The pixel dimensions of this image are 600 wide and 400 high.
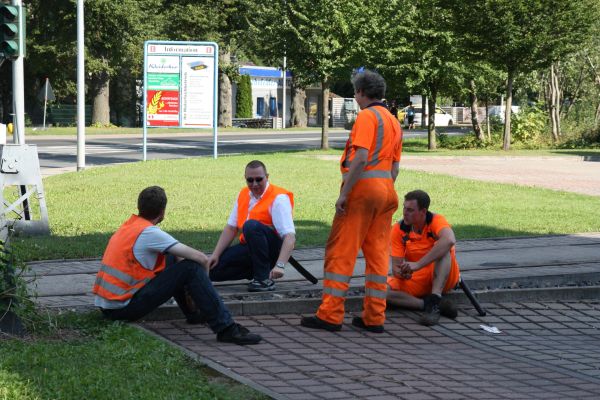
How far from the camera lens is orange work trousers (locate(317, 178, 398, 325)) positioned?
7.65 metres

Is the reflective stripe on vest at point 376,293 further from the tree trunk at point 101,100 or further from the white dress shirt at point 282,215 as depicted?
the tree trunk at point 101,100

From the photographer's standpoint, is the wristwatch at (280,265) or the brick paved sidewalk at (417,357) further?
the wristwatch at (280,265)

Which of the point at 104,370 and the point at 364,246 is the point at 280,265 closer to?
the point at 364,246

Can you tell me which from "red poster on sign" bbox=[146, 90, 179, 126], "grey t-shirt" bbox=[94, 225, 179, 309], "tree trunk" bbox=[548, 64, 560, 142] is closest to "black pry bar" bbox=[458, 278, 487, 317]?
"grey t-shirt" bbox=[94, 225, 179, 309]

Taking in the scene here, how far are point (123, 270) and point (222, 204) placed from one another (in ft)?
28.3

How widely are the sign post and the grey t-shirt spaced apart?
20.4m

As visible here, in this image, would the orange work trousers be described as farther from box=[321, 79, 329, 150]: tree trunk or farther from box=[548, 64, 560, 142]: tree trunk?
box=[548, 64, 560, 142]: tree trunk

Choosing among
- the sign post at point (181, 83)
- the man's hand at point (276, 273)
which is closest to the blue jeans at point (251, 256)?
the man's hand at point (276, 273)

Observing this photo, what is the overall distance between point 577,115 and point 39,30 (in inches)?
1092

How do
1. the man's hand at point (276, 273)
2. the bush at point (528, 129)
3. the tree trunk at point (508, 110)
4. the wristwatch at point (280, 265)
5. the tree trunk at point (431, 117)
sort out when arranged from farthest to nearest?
1. the bush at point (528, 129)
2. the tree trunk at point (431, 117)
3. the tree trunk at point (508, 110)
4. the wristwatch at point (280, 265)
5. the man's hand at point (276, 273)

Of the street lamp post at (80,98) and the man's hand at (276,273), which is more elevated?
the street lamp post at (80,98)

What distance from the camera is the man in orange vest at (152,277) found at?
714 cm

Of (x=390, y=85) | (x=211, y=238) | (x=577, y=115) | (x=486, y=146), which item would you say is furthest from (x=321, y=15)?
(x=211, y=238)

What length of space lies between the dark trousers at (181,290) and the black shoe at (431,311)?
5.94ft
